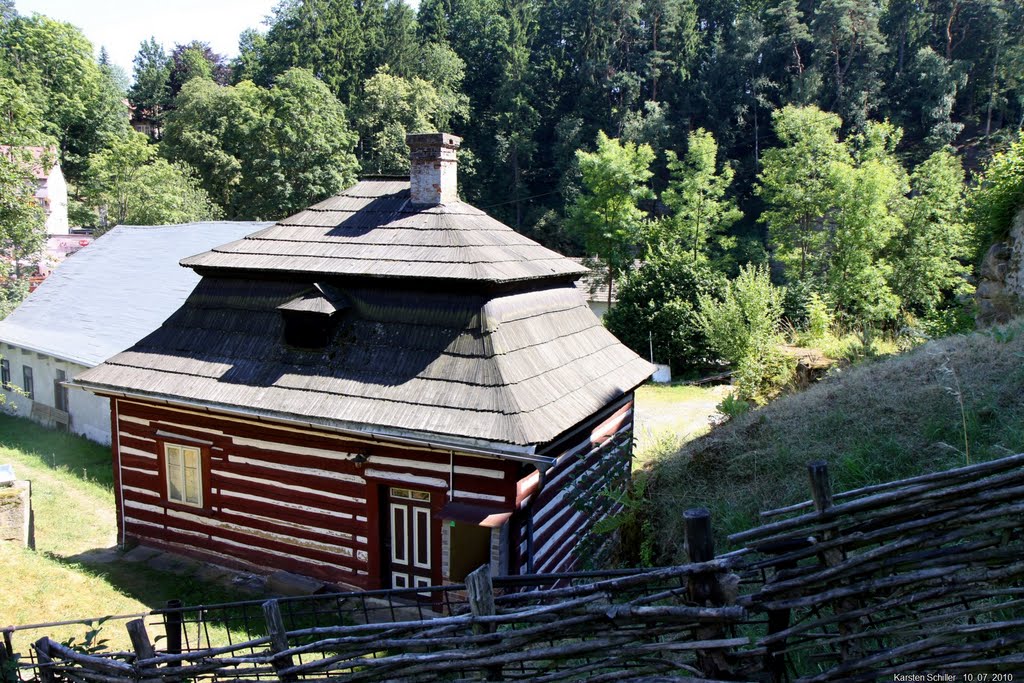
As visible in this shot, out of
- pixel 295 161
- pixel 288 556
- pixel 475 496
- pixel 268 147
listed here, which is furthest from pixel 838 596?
pixel 268 147

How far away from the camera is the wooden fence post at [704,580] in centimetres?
337

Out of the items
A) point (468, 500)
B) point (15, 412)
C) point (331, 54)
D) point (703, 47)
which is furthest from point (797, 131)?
point (331, 54)

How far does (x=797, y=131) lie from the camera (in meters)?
32.1

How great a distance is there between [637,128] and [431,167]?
128 ft

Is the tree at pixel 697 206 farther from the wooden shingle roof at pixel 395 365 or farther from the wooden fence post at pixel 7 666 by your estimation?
the wooden fence post at pixel 7 666

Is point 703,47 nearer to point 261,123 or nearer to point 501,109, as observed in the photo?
point 501,109

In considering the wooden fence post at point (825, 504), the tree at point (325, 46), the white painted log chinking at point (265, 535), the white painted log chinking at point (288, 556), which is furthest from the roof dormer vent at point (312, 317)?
the tree at point (325, 46)

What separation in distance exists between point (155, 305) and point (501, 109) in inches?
1505

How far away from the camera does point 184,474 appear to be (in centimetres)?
1124

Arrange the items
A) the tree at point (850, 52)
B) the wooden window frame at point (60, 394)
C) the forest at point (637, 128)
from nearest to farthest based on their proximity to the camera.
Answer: the wooden window frame at point (60, 394)
the forest at point (637, 128)
the tree at point (850, 52)

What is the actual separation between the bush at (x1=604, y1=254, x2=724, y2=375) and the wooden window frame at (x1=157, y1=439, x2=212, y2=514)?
17338mm

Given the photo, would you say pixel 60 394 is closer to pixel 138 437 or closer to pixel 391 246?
pixel 138 437

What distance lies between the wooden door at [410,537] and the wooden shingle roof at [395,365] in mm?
1254

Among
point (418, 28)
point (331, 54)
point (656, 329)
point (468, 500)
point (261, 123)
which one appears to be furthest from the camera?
point (418, 28)
